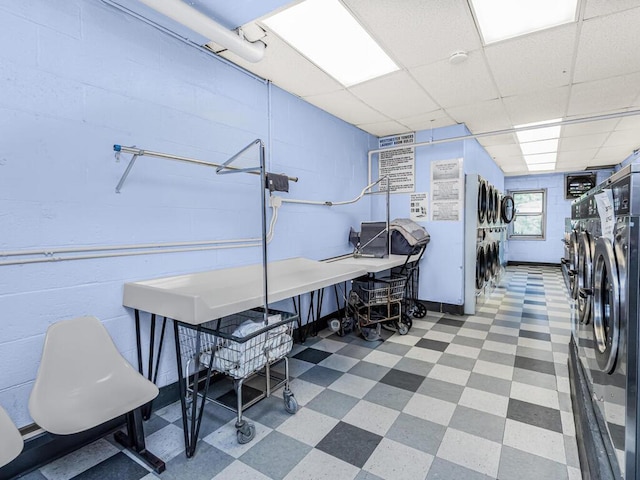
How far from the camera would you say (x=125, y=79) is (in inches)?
78.6

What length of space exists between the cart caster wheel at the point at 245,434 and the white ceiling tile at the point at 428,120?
364cm

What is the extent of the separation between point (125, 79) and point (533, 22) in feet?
8.72

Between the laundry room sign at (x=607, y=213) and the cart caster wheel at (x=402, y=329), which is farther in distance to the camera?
the cart caster wheel at (x=402, y=329)

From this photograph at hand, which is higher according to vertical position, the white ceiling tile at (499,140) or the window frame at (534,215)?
the white ceiling tile at (499,140)

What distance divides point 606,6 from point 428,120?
7.11 feet

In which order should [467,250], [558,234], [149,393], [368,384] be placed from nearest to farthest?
[149,393], [368,384], [467,250], [558,234]

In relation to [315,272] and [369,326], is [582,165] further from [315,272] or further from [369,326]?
[315,272]

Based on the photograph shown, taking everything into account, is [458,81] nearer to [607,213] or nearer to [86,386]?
[607,213]

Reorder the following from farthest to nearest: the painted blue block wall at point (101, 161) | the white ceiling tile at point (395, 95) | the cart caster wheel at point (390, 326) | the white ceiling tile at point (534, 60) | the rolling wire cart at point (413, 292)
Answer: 1. the rolling wire cart at point (413, 292)
2. the cart caster wheel at point (390, 326)
3. the white ceiling tile at point (395, 95)
4. the white ceiling tile at point (534, 60)
5. the painted blue block wall at point (101, 161)

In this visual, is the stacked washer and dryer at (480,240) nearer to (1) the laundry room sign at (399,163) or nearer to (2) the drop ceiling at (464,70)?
(1) the laundry room sign at (399,163)

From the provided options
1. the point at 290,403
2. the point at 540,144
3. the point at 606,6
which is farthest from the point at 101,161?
the point at 540,144

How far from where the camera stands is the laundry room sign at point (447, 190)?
168 inches

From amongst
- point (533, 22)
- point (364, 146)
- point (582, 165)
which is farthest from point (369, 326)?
point (582, 165)

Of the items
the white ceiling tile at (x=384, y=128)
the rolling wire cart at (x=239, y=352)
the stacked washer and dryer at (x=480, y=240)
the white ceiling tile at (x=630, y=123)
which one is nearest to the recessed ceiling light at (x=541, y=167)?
the stacked washer and dryer at (x=480, y=240)
